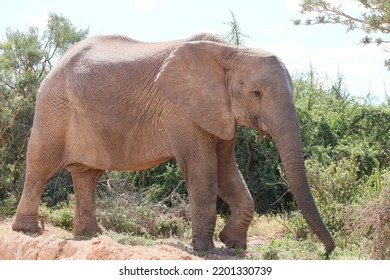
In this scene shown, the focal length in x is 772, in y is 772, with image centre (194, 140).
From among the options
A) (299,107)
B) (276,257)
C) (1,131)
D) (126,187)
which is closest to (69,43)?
(1,131)

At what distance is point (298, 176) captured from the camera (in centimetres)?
816

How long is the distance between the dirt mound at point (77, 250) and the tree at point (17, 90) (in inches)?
173

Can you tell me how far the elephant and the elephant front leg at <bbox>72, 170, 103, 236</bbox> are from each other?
1cm

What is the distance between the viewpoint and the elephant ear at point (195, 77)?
29.6 feet

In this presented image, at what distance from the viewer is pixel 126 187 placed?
1342 centimetres

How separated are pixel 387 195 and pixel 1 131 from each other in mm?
8037

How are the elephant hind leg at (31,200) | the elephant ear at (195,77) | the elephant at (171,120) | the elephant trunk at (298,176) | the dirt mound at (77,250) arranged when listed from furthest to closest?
the elephant hind leg at (31,200) < the elephant ear at (195,77) < the elephant at (171,120) < the elephant trunk at (298,176) < the dirt mound at (77,250)

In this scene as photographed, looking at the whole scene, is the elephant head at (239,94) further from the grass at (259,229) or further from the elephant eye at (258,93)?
the grass at (259,229)

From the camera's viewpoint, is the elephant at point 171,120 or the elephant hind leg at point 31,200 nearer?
the elephant at point 171,120

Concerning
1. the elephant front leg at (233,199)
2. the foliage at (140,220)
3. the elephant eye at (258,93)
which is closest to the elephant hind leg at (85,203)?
the foliage at (140,220)

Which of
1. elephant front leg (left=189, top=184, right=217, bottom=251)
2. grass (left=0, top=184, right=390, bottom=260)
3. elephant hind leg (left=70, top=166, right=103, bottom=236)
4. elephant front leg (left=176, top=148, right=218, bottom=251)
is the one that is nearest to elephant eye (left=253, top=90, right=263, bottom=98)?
elephant front leg (left=176, top=148, right=218, bottom=251)

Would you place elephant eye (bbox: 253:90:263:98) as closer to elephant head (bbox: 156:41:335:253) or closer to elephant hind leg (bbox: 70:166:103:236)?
elephant head (bbox: 156:41:335:253)

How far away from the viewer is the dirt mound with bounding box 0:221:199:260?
24.8ft

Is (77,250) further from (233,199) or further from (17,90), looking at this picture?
(17,90)
